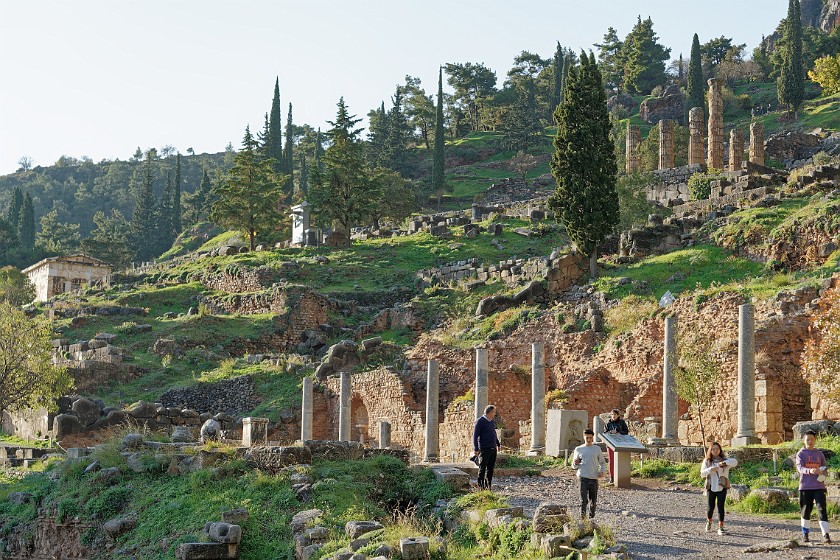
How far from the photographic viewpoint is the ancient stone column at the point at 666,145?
69562 mm

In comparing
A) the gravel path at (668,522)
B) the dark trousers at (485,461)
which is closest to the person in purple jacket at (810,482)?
the gravel path at (668,522)

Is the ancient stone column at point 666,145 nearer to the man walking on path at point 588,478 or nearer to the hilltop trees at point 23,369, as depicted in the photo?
the hilltop trees at point 23,369

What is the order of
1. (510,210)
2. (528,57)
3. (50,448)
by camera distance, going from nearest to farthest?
(50,448), (510,210), (528,57)

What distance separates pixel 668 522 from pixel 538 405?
14233 mm

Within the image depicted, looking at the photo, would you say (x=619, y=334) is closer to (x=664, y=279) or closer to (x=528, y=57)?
(x=664, y=279)

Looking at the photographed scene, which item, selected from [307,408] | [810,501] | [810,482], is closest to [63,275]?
[307,408]

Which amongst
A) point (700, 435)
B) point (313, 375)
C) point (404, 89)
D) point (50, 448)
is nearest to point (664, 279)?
point (700, 435)

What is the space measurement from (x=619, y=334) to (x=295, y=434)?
12.7 m

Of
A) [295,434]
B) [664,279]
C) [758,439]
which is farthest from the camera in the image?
[295,434]

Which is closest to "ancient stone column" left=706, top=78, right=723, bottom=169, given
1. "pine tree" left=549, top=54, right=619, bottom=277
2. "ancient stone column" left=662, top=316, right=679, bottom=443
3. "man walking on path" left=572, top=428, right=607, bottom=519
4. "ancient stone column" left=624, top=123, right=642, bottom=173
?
"ancient stone column" left=624, top=123, right=642, bottom=173

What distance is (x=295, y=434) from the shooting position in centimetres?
4319

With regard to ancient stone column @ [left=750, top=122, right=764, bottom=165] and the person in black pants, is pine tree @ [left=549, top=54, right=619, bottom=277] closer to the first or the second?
the person in black pants

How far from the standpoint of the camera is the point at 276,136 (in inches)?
3900

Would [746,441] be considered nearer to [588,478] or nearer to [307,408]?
[588,478]
